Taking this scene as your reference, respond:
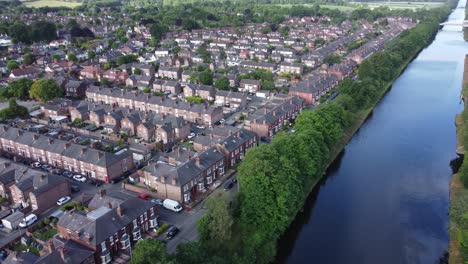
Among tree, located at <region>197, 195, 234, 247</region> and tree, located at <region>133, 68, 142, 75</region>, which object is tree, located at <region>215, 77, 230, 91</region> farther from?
tree, located at <region>197, 195, 234, 247</region>

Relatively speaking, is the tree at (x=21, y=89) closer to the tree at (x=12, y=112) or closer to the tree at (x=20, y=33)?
the tree at (x=12, y=112)

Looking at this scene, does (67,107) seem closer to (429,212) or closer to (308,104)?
(308,104)


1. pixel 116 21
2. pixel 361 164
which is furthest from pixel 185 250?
pixel 116 21

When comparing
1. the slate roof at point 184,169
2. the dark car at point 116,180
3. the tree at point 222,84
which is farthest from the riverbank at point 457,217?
the tree at point 222,84

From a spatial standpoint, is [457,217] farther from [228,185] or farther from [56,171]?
[56,171]

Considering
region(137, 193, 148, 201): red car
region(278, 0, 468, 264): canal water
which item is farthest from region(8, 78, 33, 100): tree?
region(278, 0, 468, 264): canal water

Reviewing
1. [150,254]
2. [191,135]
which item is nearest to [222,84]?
[191,135]
